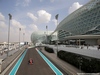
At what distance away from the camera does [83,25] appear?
6719cm

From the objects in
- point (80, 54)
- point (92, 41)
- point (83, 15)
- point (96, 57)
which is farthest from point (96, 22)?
point (96, 57)

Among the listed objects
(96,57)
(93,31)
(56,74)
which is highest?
(93,31)

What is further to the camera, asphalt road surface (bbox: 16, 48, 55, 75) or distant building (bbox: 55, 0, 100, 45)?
distant building (bbox: 55, 0, 100, 45)

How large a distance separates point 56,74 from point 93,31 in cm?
3978

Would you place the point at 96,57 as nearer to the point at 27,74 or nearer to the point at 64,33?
the point at 27,74

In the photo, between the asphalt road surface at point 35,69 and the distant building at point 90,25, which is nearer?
the asphalt road surface at point 35,69

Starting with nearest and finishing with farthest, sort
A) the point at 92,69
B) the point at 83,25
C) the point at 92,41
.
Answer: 1. the point at 92,69
2. the point at 92,41
3. the point at 83,25

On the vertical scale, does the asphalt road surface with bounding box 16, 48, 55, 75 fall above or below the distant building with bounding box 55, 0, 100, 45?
below

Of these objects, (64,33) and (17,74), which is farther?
(64,33)

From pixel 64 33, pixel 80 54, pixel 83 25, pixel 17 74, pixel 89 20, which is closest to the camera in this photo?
pixel 17 74

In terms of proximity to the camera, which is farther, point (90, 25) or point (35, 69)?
point (90, 25)

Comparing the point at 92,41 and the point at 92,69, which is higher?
the point at 92,41

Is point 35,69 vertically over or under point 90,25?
under

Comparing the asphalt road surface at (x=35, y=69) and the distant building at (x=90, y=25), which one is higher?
the distant building at (x=90, y=25)
